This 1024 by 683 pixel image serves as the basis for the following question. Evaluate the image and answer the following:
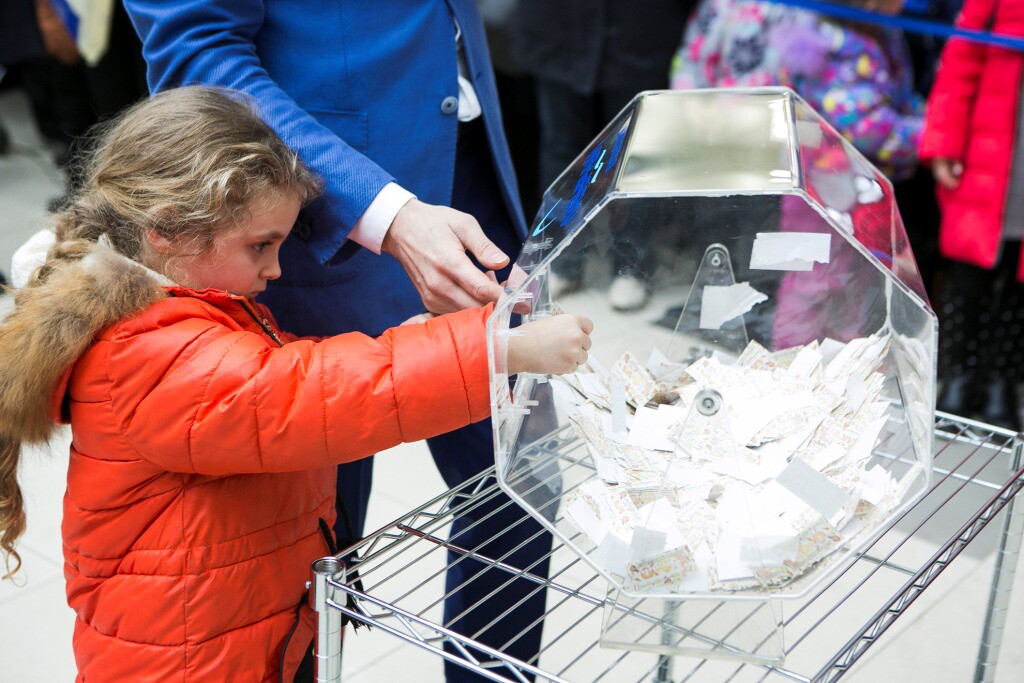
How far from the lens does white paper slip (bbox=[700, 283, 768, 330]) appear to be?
1.40m

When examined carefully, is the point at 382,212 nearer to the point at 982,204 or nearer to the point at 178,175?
the point at 178,175

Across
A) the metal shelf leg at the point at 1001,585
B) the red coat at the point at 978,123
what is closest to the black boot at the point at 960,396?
the red coat at the point at 978,123

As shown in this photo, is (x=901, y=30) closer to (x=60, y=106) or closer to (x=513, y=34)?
(x=513, y=34)

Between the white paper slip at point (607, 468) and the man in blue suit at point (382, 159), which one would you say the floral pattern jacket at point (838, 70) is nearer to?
the man in blue suit at point (382, 159)

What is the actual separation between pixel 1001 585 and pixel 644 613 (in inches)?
28.0

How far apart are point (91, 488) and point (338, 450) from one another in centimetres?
30

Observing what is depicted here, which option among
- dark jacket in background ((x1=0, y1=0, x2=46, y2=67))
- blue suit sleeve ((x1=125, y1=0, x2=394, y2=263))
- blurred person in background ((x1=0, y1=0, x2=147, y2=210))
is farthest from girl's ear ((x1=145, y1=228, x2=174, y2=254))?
dark jacket in background ((x1=0, y1=0, x2=46, y2=67))

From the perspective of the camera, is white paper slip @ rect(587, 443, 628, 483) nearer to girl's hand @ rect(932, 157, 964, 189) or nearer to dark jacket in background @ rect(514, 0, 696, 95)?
girl's hand @ rect(932, 157, 964, 189)

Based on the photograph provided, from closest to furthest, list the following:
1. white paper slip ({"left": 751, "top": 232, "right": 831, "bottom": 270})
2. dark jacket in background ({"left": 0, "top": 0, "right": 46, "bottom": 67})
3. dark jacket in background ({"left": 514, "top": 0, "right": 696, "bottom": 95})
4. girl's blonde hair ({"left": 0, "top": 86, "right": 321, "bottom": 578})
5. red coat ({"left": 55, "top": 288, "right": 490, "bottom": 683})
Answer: red coat ({"left": 55, "top": 288, "right": 490, "bottom": 683}), girl's blonde hair ({"left": 0, "top": 86, "right": 321, "bottom": 578}), white paper slip ({"left": 751, "top": 232, "right": 831, "bottom": 270}), dark jacket in background ({"left": 514, "top": 0, "right": 696, "bottom": 95}), dark jacket in background ({"left": 0, "top": 0, "right": 46, "bottom": 67})

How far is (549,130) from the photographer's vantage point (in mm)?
3598

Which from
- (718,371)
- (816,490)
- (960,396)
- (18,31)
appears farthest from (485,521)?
(18,31)

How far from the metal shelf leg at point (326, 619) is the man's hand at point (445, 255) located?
0.32 meters

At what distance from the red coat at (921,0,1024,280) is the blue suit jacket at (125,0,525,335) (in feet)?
4.84

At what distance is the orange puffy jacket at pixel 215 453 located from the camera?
3.52 ft
